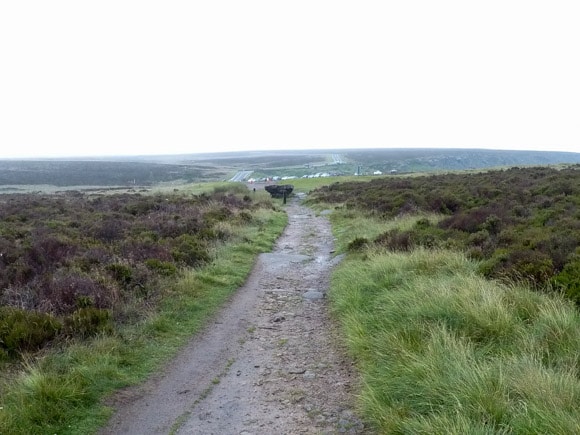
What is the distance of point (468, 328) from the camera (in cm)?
561

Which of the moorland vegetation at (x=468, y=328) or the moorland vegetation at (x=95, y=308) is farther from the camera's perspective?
the moorland vegetation at (x=95, y=308)

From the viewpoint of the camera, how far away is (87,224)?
16.4m

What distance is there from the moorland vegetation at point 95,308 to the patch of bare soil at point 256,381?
1.23 ft

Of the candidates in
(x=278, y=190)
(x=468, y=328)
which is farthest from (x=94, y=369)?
(x=278, y=190)

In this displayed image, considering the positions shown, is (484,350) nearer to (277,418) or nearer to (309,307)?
(277,418)

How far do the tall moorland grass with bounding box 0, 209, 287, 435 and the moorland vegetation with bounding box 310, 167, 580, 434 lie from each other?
2.55 metres

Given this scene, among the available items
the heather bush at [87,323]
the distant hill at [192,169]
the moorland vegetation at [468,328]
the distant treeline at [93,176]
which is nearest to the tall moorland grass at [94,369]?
the heather bush at [87,323]

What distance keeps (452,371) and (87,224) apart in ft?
48.7

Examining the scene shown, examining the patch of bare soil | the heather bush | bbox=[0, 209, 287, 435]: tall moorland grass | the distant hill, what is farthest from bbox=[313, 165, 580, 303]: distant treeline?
the distant hill

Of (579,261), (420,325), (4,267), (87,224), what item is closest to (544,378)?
(420,325)

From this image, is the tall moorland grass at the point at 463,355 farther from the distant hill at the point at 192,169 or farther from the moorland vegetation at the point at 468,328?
the distant hill at the point at 192,169

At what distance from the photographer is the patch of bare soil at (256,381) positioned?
4660 millimetres

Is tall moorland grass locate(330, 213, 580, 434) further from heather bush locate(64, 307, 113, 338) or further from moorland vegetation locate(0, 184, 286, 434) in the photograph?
heather bush locate(64, 307, 113, 338)

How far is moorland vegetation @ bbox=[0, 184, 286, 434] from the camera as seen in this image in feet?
15.9
